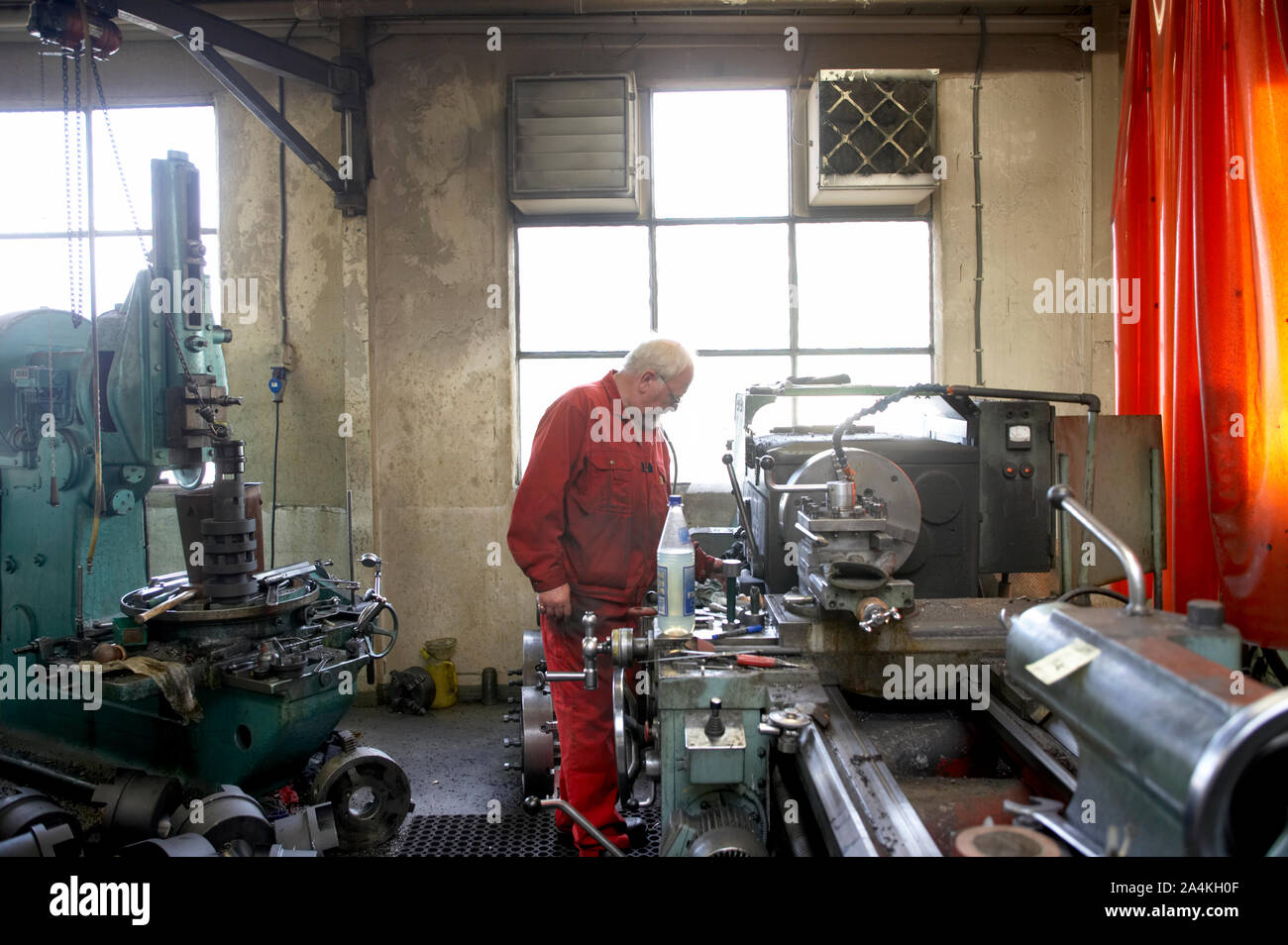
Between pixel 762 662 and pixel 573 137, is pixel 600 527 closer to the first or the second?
pixel 762 662

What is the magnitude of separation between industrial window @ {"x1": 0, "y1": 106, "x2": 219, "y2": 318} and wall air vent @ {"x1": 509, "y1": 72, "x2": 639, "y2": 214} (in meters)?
1.53

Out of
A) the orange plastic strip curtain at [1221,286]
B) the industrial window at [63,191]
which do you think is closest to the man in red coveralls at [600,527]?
the orange plastic strip curtain at [1221,286]

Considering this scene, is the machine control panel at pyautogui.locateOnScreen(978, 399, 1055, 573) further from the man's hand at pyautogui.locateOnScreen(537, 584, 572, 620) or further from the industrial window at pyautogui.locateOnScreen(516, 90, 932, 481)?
the industrial window at pyautogui.locateOnScreen(516, 90, 932, 481)

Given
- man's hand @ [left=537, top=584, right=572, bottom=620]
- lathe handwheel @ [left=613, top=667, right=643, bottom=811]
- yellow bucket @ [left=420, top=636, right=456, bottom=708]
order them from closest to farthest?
lathe handwheel @ [left=613, top=667, right=643, bottom=811]
man's hand @ [left=537, top=584, right=572, bottom=620]
yellow bucket @ [left=420, top=636, right=456, bottom=708]

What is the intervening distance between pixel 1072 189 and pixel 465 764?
3625mm

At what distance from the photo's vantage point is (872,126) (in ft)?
11.5

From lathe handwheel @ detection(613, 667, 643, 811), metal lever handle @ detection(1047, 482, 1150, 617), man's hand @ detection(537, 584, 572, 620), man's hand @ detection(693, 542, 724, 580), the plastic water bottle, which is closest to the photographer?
metal lever handle @ detection(1047, 482, 1150, 617)

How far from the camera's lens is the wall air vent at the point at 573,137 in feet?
11.7

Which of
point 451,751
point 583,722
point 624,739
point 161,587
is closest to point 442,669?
point 451,751

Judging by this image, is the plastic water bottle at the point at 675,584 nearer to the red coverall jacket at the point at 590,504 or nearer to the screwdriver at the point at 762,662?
the screwdriver at the point at 762,662

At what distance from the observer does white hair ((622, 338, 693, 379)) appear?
2.22m

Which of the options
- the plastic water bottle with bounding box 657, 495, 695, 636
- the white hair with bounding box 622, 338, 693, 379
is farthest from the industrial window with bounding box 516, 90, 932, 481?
the plastic water bottle with bounding box 657, 495, 695, 636

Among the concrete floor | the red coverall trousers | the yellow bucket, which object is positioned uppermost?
the red coverall trousers

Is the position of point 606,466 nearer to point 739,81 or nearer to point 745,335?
point 745,335
